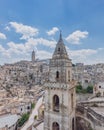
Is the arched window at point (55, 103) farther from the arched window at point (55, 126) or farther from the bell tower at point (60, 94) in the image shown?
the arched window at point (55, 126)

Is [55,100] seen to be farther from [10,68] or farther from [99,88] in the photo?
[10,68]

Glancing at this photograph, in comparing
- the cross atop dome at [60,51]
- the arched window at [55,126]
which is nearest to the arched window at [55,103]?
the arched window at [55,126]

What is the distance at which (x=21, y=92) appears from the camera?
211 feet

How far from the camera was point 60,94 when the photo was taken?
59.2 ft


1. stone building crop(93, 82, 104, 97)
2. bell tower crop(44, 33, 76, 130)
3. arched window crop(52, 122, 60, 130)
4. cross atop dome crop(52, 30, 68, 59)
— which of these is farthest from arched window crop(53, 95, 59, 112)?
stone building crop(93, 82, 104, 97)

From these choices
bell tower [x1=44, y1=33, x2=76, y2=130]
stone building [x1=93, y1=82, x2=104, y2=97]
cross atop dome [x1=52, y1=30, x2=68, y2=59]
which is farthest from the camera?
stone building [x1=93, y1=82, x2=104, y2=97]

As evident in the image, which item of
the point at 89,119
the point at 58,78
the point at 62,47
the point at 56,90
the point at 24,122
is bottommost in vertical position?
the point at 24,122

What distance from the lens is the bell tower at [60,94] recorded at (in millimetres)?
17750

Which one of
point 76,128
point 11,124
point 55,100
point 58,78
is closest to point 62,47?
point 58,78

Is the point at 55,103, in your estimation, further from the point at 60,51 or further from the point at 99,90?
the point at 99,90

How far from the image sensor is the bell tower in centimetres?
1775

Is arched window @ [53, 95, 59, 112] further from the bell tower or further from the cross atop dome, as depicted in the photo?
the cross atop dome

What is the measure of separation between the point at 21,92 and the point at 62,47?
48.6 metres

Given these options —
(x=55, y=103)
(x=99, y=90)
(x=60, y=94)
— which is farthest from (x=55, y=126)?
(x=99, y=90)
